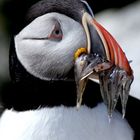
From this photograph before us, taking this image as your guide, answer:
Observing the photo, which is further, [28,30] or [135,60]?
[135,60]

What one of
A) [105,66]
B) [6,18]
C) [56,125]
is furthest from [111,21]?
[105,66]

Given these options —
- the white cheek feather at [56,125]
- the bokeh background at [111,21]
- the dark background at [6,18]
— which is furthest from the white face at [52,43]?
the dark background at [6,18]

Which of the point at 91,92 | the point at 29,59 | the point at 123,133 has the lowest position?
the point at 123,133

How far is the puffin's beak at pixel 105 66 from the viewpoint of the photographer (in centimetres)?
220

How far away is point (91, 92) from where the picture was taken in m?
2.41

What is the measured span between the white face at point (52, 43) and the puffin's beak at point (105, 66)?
0.03 m

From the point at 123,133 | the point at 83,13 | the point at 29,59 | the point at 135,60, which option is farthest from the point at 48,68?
the point at 135,60

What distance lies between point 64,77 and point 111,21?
2408 millimetres

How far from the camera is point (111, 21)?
468 cm

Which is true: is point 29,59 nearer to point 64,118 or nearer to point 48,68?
point 48,68

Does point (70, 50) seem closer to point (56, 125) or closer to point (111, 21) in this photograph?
point (56, 125)

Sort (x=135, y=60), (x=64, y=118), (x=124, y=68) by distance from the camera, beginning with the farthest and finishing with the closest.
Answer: (x=135, y=60)
(x=64, y=118)
(x=124, y=68)

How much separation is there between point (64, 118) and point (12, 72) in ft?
0.78

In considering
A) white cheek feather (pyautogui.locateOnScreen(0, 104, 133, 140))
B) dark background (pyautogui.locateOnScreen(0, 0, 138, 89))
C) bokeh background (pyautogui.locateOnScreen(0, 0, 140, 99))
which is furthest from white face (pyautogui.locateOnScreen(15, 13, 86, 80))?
dark background (pyautogui.locateOnScreen(0, 0, 138, 89))
